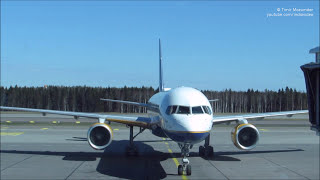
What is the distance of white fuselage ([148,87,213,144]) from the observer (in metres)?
11.9

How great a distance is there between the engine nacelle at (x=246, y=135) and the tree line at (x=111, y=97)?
89.1 meters

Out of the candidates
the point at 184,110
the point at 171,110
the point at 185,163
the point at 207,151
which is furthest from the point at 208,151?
the point at 184,110

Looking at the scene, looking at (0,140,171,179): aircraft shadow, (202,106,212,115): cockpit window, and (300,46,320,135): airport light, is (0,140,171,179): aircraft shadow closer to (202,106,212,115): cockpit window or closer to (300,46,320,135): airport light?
(202,106,212,115): cockpit window

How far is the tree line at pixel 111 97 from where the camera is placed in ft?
349

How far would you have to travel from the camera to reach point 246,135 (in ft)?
51.9

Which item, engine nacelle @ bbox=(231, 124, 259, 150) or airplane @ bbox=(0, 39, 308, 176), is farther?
engine nacelle @ bbox=(231, 124, 259, 150)

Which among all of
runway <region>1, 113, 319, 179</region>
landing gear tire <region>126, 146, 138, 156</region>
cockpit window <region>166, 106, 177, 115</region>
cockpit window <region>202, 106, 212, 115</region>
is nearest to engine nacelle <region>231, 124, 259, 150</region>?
runway <region>1, 113, 319, 179</region>

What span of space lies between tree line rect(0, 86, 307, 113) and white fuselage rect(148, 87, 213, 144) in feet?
300

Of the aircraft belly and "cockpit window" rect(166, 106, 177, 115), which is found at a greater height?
"cockpit window" rect(166, 106, 177, 115)

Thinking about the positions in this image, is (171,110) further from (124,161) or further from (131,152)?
(131,152)

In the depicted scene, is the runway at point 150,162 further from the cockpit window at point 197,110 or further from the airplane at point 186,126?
the cockpit window at point 197,110

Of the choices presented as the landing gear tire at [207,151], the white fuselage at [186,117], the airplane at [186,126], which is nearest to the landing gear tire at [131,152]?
the airplane at [186,126]

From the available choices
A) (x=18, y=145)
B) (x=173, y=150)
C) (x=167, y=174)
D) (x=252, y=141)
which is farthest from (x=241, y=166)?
(x=18, y=145)

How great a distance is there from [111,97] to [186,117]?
100849mm
